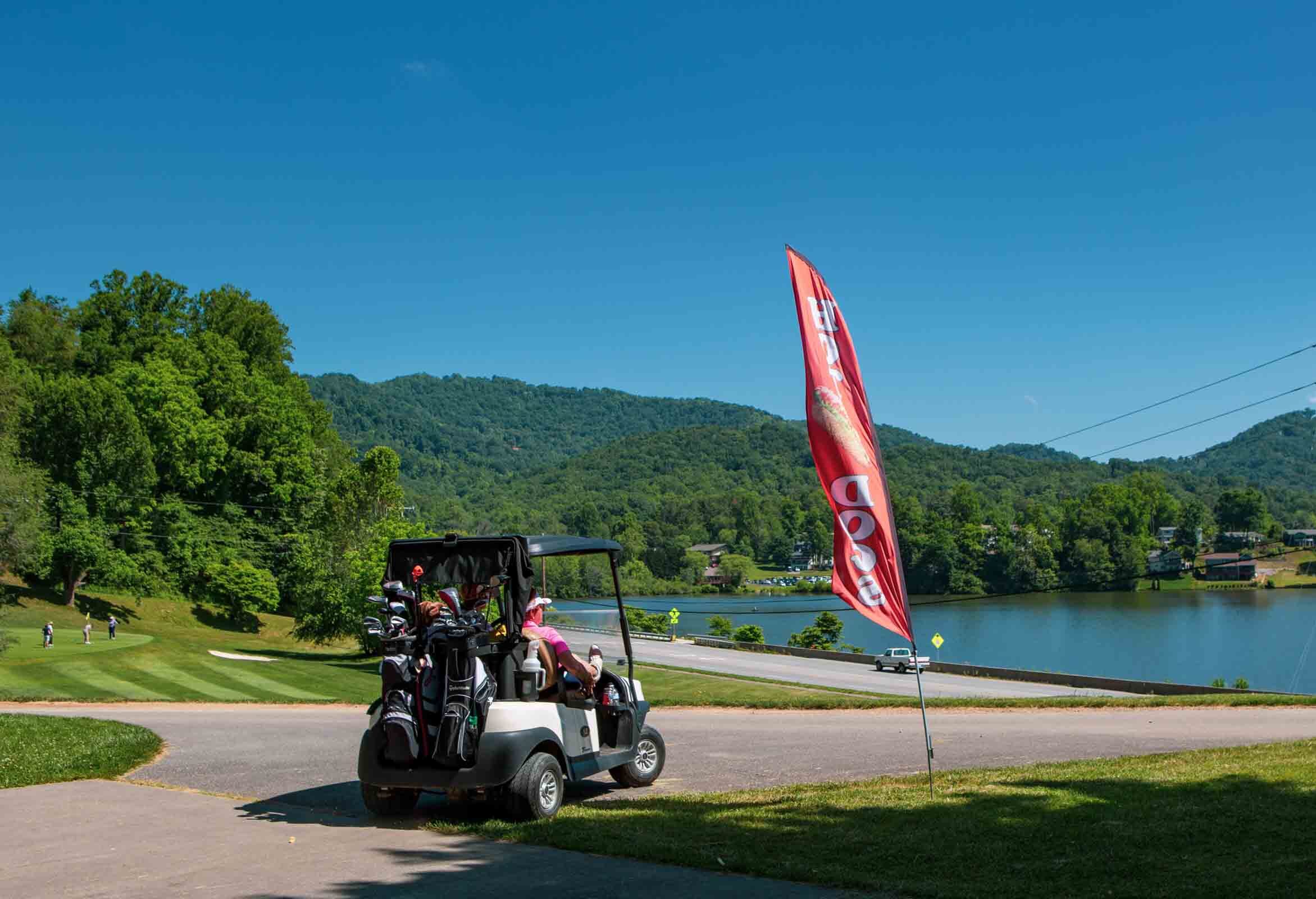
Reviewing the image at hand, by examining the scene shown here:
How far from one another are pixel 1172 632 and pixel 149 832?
75092 millimetres

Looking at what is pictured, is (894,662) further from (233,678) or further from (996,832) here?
(996,832)

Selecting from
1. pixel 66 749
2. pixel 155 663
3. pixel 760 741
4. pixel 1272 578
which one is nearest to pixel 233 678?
pixel 155 663

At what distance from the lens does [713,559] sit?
493 ft

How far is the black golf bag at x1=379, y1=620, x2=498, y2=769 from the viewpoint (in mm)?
8625

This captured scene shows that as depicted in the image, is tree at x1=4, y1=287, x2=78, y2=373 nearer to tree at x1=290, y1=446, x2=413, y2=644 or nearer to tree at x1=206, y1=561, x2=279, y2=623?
tree at x1=206, y1=561, x2=279, y2=623

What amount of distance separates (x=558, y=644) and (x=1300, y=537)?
4158 inches

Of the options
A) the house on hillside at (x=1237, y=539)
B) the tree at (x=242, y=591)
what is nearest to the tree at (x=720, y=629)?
the tree at (x=242, y=591)

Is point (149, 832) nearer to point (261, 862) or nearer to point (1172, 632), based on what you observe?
point (261, 862)

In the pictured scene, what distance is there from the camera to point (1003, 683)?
42.6 m

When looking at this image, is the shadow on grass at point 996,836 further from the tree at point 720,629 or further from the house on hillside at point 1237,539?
the house on hillside at point 1237,539

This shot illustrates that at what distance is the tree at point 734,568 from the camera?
446ft

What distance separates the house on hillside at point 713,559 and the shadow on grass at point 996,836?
128 m

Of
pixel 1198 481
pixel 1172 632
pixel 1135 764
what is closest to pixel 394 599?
pixel 1135 764

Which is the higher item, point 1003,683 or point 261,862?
point 261,862
